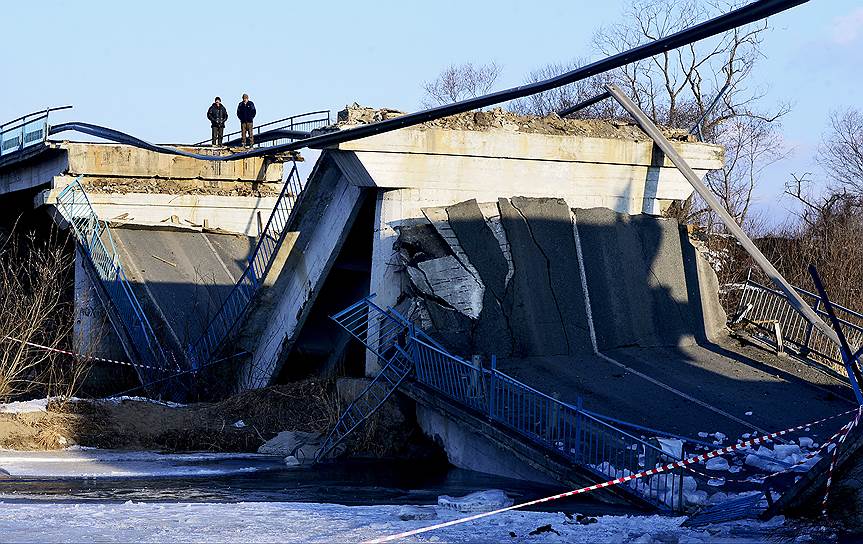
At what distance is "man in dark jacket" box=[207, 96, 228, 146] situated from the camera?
33219 mm

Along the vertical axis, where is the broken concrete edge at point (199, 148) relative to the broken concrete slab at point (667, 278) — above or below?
above

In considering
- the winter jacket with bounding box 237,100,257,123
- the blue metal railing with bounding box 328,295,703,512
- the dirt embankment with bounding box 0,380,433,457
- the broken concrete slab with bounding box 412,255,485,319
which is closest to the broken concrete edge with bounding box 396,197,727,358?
the broken concrete slab with bounding box 412,255,485,319

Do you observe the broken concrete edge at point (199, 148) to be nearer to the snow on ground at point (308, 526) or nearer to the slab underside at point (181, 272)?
the slab underside at point (181, 272)

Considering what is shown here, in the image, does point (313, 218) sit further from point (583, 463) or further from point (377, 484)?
point (583, 463)

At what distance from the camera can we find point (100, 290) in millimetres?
23688

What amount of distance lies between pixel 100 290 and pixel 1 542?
15.3 m

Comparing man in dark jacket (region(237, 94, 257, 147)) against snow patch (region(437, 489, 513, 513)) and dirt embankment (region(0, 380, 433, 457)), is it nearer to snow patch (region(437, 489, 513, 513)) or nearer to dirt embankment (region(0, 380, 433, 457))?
dirt embankment (region(0, 380, 433, 457))

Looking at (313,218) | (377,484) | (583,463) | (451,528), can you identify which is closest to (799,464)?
(583,463)

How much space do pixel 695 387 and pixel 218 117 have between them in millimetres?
21597

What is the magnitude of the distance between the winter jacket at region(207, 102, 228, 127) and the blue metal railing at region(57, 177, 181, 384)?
7.10m

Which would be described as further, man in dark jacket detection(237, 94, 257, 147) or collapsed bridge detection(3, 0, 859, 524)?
man in dark jacket detection(237, 94, 257, 147)

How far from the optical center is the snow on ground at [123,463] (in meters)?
14.1

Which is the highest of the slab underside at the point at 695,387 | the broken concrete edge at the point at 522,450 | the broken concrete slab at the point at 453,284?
the broken concrete slab at the point at 453,284

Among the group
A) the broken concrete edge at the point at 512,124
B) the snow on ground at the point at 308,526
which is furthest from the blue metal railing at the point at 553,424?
the broken concrete edge at the point at 512,124
